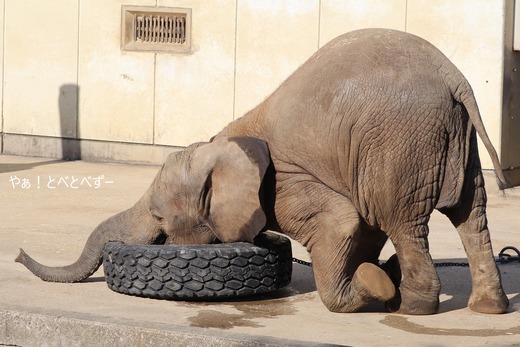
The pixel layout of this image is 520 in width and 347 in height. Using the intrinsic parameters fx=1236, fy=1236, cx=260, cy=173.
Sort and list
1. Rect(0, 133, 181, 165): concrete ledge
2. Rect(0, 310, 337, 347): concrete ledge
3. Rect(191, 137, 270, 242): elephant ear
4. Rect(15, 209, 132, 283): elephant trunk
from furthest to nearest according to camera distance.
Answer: Rect(0, 133, 181, 165): concrete ledge < Rect(15, 209, 132, 283): elephant trunk < Rect(191, 137, 270, 242): elephant ear < Rect(0, 310, 337, 347): concrete ledge

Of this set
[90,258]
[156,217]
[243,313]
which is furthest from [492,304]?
[90,258]

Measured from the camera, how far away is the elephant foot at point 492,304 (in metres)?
7.14

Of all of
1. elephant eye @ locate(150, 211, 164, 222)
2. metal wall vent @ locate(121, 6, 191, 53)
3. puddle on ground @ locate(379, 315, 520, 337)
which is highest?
metal wall vent @ locate(121, 6, 191, 53)

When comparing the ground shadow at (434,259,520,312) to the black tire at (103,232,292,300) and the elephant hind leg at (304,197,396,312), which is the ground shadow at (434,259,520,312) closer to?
the elephant hind leg at (304,197,396,312)

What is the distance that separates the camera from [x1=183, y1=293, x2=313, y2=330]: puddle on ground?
6832mm

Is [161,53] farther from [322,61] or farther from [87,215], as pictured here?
[322,61]

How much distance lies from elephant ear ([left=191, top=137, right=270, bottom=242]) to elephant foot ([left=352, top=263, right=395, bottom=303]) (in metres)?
0.64

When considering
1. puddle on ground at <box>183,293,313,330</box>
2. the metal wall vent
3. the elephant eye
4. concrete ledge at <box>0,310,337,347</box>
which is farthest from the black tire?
the metal wall vent

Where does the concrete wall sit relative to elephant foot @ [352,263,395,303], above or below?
above

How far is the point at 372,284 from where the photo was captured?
7.01 m

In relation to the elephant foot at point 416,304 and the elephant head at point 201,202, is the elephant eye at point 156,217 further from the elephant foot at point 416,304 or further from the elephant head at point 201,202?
the elephant foot at point 416,304

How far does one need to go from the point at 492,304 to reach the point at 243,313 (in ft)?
4.73

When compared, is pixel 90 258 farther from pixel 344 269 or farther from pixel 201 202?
pixel 344 269

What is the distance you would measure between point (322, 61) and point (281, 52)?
22.5 feet
